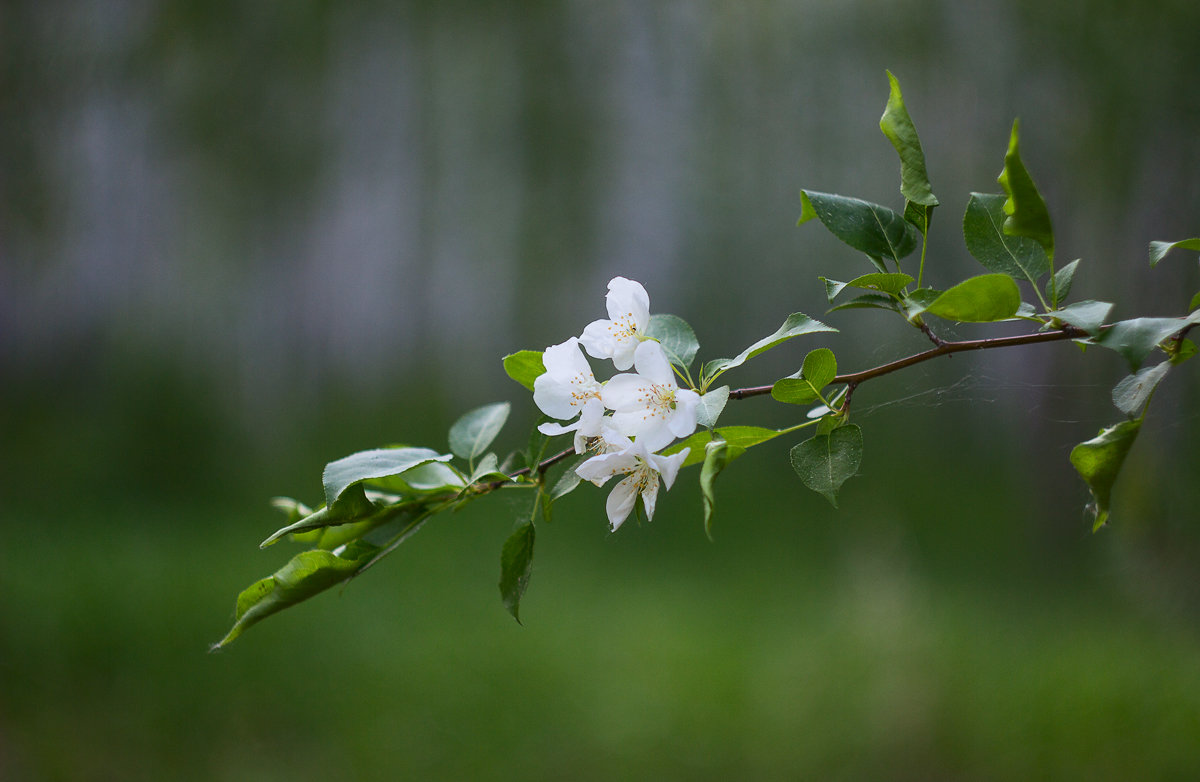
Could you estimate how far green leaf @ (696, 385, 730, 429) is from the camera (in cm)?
32

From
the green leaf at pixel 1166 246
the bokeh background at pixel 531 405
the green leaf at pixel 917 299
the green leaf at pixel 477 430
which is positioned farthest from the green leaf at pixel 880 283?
the bokeh background at pixel 531 405

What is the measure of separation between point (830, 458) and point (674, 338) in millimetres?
106

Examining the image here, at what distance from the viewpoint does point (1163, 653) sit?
1.41 m

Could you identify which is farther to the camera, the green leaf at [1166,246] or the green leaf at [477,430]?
the green leaf at [477,430]

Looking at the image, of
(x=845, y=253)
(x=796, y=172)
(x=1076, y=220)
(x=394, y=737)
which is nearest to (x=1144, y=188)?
(x=1076, y=220)

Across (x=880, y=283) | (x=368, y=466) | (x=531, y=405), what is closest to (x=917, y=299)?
(x=880, y=283)

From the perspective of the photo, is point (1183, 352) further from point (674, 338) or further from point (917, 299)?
point (674, 338)

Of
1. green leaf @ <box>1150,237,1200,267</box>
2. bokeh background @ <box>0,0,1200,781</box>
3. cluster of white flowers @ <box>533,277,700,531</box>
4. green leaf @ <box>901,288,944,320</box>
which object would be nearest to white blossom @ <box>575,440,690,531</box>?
cluster of white flowers @ <box>533,277,700,531</box>

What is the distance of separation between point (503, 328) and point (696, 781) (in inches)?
49.9

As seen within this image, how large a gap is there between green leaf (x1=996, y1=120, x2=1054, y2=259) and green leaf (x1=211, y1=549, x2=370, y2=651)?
0.30 m

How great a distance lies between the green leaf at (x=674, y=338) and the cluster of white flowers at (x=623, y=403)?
0.02 m

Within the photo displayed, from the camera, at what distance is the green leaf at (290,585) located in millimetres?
350

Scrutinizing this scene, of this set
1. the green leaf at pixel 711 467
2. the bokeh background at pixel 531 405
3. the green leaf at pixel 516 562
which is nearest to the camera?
the green leaf at pixel 711 467

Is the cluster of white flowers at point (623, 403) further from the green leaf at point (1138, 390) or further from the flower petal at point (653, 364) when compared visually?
the green leaf at point (1138, 390)
